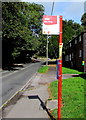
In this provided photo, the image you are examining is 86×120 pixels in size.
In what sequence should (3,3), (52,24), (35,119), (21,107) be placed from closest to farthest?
(52,24), (35,119), (21,107), (3,3)

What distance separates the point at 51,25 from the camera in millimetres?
5316

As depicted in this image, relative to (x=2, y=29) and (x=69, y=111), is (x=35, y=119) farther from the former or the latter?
(x=2, y=29)

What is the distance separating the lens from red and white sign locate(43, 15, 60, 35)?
5.30 m

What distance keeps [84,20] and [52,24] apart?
290ft

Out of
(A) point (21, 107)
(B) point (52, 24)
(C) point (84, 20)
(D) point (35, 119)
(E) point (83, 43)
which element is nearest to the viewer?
(B) point (52, 24)

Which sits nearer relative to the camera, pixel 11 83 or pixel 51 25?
pixel 51 25

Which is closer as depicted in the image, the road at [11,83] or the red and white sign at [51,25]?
the red and white sign at [51,25]

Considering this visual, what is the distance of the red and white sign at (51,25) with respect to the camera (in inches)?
209

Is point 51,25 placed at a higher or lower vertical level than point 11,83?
higher

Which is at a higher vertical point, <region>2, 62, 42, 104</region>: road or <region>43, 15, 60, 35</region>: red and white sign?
<region>43, 15, 60, 35</region>: red and white sign

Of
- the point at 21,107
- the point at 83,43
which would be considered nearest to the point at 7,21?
the point at 83,43

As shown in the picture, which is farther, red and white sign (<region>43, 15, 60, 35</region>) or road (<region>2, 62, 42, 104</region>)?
road (<region>2, 62, 42, 104</region>)

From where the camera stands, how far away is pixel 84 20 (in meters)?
90.5

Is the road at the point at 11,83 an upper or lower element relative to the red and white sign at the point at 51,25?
lower
